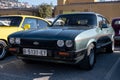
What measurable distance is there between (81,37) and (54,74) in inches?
43.7

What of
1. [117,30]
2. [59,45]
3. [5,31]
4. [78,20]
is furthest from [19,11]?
[59,45]

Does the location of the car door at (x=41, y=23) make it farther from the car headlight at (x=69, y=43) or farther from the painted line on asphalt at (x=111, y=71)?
the car headlight at (x=69, y=43)

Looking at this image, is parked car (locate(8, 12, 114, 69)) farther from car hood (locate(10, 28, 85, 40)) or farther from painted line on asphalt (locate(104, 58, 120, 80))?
painted line on asphalt (locate(104, 58, 120, 80))

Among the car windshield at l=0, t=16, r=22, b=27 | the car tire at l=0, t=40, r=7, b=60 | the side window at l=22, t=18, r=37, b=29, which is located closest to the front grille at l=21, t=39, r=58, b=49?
the car tire at l=0, t=40, r=7, b=60

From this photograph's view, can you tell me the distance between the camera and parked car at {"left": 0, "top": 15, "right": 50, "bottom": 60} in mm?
7379

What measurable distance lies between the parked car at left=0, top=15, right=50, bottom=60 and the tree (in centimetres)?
3387

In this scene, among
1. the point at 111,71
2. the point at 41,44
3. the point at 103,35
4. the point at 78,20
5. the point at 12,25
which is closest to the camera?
the point at 41,44

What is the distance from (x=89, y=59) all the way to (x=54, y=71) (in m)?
0.92

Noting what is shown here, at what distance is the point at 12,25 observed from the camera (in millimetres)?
8156

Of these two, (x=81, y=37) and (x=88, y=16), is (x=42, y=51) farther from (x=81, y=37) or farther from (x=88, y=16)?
(x=88, y=16)

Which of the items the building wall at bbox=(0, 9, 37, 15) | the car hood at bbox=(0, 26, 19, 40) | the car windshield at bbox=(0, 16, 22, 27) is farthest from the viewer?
the building wall at bbox=(0, 9, 37, 15)

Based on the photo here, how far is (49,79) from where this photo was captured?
548 cm

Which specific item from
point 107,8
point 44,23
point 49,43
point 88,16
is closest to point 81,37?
point 49,43

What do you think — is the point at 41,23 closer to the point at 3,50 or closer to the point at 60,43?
the point at 3,50
